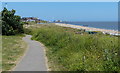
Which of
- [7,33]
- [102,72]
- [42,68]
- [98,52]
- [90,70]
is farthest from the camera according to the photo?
[7,33]

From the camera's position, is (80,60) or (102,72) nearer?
(102,72)

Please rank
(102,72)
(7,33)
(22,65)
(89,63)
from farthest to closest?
(7,33), (22,65), (89,63), (102,72)

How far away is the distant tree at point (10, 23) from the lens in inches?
1393

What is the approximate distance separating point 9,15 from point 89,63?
106ft

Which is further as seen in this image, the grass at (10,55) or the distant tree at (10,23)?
the distant tree at (10,23)

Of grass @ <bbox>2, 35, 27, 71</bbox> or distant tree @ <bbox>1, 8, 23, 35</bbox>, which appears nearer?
grass @ <bbox>2, 35, 27, 71</bbox>

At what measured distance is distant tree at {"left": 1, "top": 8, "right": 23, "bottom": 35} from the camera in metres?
35.4

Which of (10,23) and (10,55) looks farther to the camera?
(10,23)

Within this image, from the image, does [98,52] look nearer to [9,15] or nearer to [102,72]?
[102,72]

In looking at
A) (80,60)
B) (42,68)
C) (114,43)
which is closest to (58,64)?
(42,68)

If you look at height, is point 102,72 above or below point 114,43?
below

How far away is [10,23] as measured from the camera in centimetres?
3738

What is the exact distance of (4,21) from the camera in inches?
1416

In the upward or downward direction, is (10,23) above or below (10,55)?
above
